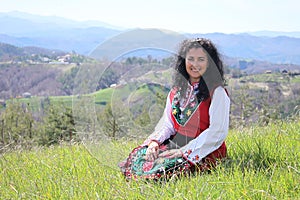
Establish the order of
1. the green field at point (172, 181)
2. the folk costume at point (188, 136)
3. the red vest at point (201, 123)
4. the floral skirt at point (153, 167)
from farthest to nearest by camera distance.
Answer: the red vest at point (201, 123)
the folk costume at point (188, 136)
the floral skirt at point (153, 167)
the green field at point (172, 181)

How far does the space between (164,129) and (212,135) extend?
2.00 ft

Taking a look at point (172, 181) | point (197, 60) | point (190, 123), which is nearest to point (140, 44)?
point (197, 60)

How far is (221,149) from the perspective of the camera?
3.69 m

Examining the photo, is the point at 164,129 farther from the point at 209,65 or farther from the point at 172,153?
the point at 209,65

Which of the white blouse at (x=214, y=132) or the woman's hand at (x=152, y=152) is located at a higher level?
the white blouse at (x=214, y=132)

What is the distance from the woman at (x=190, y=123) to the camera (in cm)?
356

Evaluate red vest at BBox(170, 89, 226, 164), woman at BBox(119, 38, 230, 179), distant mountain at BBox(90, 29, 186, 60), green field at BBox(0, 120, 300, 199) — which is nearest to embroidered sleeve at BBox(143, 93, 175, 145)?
woman at BBox(119, 38, 230, 179)

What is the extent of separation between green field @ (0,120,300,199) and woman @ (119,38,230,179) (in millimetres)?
196

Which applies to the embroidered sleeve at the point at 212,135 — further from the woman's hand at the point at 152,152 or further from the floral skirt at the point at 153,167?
the woman's hand at the point at 152,152

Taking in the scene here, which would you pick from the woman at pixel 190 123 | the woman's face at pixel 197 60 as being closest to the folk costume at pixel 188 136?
the woman at pixel 190 123

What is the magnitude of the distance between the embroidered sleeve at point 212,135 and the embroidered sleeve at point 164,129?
40 cm

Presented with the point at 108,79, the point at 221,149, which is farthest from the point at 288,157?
the point at 108,79

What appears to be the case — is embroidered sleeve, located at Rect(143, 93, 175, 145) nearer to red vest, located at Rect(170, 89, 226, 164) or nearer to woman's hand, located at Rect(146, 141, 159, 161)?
woman's hand, located at Rect(146, 141, 159, 161)

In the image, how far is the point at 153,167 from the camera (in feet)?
11.6
